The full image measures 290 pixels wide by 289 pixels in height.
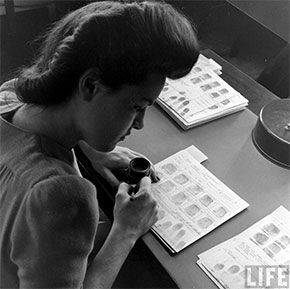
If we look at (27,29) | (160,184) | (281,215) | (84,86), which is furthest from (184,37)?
(27,29)

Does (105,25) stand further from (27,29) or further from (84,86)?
(27,29)

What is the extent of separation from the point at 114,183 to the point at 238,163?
382mm

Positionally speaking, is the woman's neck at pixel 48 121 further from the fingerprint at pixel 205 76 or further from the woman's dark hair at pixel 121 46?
the fingerprint at pixel 205 76

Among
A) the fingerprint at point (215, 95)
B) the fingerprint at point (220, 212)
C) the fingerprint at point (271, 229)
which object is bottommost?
the fingerprint at point (220, 212)

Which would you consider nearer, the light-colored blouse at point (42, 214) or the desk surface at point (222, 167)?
the light-colored blouse at point (42, 214)

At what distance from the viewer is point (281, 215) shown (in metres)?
1.16

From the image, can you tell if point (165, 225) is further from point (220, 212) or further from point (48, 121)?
point (48, 121)

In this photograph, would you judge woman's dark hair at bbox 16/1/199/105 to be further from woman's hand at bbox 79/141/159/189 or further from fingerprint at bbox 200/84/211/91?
fingerprint at bbox 200/84/211/91

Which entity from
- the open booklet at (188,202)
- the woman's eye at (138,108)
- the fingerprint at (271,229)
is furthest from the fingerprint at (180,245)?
the woman's eye at (138,108)

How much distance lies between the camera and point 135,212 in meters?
1.11

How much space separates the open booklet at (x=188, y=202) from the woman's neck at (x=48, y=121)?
34cm

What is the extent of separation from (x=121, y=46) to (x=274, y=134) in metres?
0.67

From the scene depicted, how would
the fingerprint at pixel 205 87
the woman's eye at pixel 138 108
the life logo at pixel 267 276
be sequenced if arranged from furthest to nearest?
the fingerprint at pixel 205 87
the life logo at pixel 267 276
the woman's eye at pixel 138 108

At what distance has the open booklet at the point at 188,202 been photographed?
1.08m
